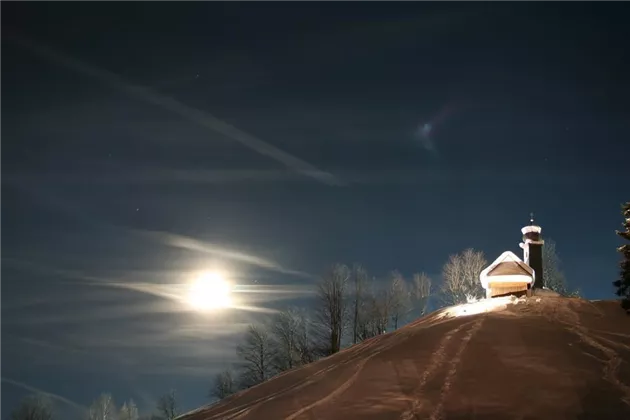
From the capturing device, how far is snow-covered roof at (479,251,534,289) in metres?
39.6

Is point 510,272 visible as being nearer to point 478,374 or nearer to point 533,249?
point 533,249

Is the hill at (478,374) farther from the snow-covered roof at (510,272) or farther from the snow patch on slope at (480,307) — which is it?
the snow-covered roof at (510,272)

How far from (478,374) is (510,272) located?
1644 centimetres

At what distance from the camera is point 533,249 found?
43.2 meters

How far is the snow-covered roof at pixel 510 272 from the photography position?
39.6 meters

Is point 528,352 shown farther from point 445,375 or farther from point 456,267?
point 456,267

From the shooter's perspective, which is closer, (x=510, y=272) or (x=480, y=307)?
(x=480, y=307)

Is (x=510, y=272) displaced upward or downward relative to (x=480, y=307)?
upward

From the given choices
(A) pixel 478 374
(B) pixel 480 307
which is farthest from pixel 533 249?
(A) pixel 478 374

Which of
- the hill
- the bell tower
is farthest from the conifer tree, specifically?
the bell tower

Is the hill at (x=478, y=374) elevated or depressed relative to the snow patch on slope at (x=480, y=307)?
depressed

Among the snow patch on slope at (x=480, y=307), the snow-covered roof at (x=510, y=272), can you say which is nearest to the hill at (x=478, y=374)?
the snow patch on slope at (x=480, y=307)

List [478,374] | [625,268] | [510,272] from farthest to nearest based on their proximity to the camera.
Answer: [510,272] < [625,268] < [478,374]

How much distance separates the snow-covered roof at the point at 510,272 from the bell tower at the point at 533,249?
2.62 meters
